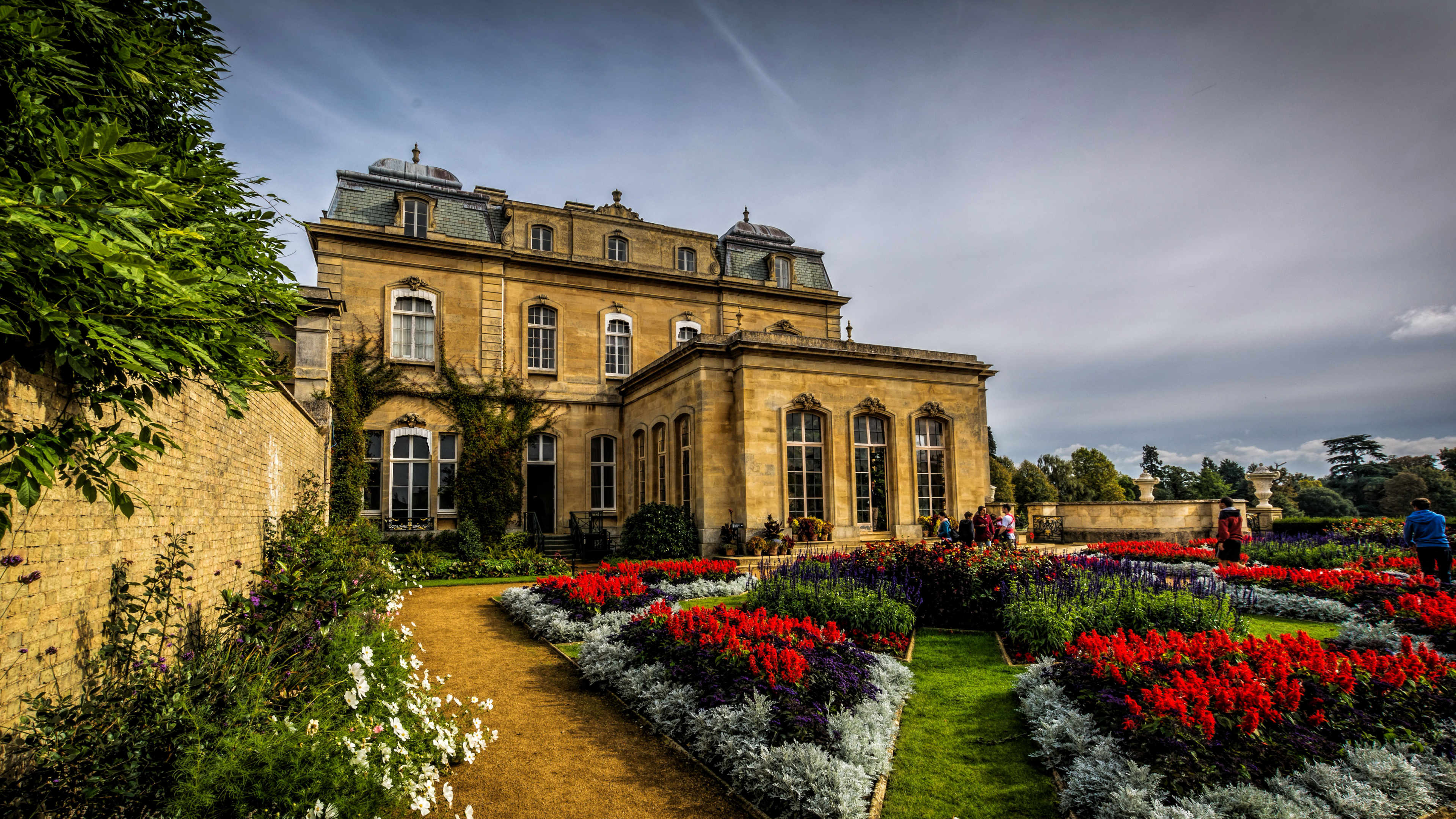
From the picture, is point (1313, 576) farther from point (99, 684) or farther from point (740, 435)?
point (99, 684)

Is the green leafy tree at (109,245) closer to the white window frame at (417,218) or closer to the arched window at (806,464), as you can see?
the arched window at (806,464)

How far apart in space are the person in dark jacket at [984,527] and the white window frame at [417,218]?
52.8 feet

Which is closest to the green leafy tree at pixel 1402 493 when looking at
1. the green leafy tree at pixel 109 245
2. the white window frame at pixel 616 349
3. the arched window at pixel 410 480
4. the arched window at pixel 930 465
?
the arched window at pixel 930 465

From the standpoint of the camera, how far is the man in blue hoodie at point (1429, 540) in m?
9.30

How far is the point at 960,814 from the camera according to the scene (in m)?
3.78

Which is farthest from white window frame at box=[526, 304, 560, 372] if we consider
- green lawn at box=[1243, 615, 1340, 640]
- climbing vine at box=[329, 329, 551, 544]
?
green lawn at box=[1243, 615, 1340, 640]

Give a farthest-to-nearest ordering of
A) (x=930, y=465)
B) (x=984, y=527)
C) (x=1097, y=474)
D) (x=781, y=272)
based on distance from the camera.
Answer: (x=1097, y=474)
(x=781, y=272)
(x=930, y=465)
(x=984, y=527)

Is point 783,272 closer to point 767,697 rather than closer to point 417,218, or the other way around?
point 417,218

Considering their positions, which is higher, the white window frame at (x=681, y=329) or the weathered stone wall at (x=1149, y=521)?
the white window frame at (x=681, y=329)

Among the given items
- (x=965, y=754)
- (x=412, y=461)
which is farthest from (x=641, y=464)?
(x=965, y=754)

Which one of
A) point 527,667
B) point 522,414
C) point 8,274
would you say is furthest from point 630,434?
point 8,274

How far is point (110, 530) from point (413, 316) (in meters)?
16.3

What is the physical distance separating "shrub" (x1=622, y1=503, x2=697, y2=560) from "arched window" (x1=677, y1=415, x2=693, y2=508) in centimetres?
60

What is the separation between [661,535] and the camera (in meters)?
15.4
